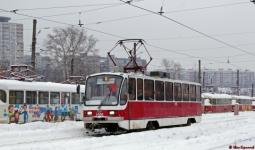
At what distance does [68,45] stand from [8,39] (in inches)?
799

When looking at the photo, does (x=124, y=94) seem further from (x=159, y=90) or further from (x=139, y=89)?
(x=159, y=90)

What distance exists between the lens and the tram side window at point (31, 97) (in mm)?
29500

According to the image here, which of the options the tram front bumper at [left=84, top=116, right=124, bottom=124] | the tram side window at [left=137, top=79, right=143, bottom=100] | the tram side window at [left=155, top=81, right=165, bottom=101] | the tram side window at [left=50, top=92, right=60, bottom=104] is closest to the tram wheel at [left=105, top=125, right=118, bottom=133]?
the tram front bumper at [left=84, top=116, right=124, bottom=124]

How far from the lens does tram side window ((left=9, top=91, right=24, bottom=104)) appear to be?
28.2 meters

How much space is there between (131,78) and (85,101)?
2135mm

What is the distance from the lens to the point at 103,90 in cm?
2147

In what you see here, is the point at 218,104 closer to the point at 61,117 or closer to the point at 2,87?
the point at 61,117

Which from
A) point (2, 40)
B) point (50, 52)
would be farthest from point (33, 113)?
point (2, 40)

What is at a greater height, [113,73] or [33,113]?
[113,73]

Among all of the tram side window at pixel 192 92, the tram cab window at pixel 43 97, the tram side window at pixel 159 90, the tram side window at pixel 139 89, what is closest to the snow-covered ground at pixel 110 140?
the tram side window at pixel 139 89

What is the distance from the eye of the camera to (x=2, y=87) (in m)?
27.8

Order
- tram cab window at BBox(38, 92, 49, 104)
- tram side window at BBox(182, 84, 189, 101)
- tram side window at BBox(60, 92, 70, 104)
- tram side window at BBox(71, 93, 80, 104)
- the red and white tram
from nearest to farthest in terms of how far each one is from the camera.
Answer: the red and white tram, tram side window at BBox(182, 84, 189, 101), tram cab window at BBox(38, 92, 49, 104), tram side window at BBox(60, 92, 70, 104), tram side window at BBox(71, 93, 80, 104)

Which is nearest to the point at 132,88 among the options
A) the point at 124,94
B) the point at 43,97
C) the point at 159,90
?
the point at 124,94

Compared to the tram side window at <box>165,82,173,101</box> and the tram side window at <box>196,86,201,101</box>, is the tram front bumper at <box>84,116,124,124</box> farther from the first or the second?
the tram side window at <box>196,86,201,101</box>
